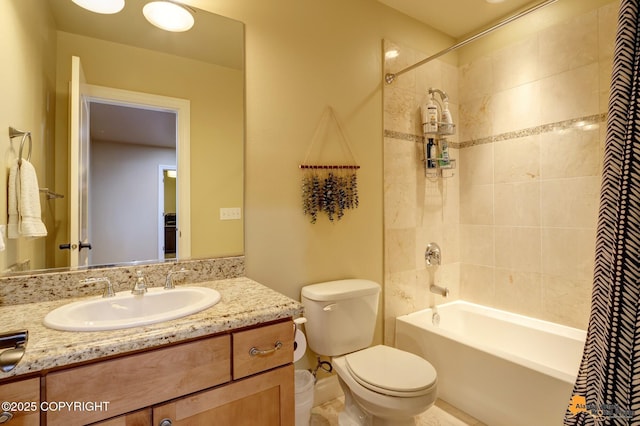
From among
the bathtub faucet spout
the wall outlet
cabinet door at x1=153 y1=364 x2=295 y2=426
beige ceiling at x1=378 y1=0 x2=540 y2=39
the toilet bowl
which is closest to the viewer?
cabinet door at x1=153 y1=364 x2=295 y2=426

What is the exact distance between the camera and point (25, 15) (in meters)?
1.14

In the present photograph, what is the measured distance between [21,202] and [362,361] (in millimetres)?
1547

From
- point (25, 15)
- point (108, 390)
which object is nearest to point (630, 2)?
point (108, 390)

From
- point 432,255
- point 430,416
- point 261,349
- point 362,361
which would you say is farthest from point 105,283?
point 432,255

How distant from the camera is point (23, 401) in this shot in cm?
72

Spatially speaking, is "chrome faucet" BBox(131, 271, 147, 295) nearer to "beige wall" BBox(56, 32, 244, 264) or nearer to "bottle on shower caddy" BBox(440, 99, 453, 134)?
"beige wall" BBox(56, 32, 244, 264)

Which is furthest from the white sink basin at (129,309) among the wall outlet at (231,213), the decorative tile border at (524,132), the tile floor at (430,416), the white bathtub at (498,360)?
the decorative tile border at (524,132)

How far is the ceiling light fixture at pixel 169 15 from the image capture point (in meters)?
1.38

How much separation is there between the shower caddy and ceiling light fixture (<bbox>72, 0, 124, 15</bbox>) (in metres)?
1.86

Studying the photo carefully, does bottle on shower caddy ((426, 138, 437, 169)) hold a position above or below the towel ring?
above

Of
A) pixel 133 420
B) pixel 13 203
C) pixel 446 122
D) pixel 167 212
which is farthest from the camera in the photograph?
pixel 446 122

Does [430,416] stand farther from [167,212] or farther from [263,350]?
[167,212]

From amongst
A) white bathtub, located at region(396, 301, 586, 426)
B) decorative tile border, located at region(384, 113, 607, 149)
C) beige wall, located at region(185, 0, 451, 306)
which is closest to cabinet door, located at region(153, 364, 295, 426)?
beige wall, located at region(185, 0, 451, 306)

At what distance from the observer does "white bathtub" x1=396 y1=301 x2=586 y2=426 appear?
1.48 metres
